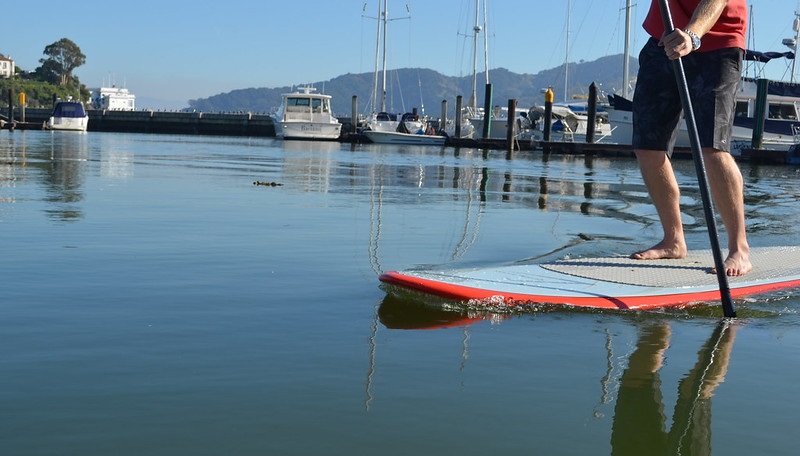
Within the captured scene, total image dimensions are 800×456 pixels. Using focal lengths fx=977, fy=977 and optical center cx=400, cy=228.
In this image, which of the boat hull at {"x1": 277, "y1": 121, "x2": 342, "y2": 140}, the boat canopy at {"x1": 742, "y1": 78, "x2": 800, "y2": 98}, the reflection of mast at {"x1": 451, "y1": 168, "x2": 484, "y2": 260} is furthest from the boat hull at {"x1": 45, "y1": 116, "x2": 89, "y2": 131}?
the reflection of mast at {"x1": 451, "y1": 168, "x2": 484, "y2": 260}

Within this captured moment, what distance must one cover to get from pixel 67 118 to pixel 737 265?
59184 mm

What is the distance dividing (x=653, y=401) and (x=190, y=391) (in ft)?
4.34

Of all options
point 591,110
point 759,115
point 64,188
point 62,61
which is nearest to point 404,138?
point 591,110

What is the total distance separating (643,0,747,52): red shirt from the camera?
202 inches

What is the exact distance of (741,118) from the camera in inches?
1405

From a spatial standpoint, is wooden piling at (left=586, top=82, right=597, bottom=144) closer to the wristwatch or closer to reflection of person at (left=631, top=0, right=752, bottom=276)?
reflection of person at (left=631, top=0, right=752, bottom=276)

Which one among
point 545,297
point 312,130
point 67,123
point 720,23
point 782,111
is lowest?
point 545,297

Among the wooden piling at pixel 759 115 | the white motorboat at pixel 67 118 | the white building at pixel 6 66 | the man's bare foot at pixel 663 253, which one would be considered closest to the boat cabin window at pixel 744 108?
the wooden piling at pixel 759 115

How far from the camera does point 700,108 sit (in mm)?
5074

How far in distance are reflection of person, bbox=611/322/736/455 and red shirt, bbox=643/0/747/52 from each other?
80.4 inches

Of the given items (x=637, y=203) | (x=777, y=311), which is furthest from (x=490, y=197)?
(x=777, y=311)

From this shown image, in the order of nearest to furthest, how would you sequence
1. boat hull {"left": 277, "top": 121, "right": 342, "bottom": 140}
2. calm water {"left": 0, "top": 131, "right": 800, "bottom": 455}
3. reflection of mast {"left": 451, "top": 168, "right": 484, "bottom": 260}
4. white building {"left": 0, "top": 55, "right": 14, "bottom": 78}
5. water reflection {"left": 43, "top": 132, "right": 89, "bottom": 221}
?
calm water {"left": 0, "top": 131, "right": 800, "bottom": 455} < reflection of mast {"left": 451, "top": 168, "right": 484, "bottom": 260} < water reflection {"left": 43, "top": 132, "right": 89, "bottom": 221} < boat hull {"left": 277, "top": 121, "right": 342, "bottom": 140} < white building {"left": 0, "top": 55, "right": 14, "bottom": 78}

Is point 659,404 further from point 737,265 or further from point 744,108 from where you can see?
point 744,108

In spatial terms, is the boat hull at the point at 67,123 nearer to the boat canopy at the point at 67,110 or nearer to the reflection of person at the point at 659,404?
the boat canopy at the point at 67,110
